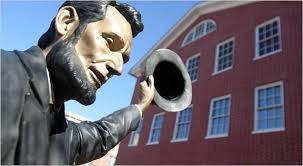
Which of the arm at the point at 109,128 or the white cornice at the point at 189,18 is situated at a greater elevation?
the white cornice at the point at 189,18

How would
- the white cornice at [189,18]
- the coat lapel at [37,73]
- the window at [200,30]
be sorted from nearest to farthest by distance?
the coat lapel at [37,73]
the white cornice at [189,18]
the window at [200,30]

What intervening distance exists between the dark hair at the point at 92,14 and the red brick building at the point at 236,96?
9397 millimetres

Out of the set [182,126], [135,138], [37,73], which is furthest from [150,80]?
[135,138]

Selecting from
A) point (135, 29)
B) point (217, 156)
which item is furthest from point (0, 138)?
point (217, 156)

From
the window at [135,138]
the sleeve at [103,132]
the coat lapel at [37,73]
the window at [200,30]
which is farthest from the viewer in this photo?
the window at [135,138]

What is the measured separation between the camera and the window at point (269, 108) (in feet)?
34.6

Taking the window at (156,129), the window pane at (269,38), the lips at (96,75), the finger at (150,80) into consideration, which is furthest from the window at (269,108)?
the lips at (96,75)

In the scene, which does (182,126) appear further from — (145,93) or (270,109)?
(145,93)

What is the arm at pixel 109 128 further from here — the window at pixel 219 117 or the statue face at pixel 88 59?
the window at pixel 219 117

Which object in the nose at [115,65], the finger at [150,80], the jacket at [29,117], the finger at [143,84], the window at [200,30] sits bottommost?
the jacket at [29,117]

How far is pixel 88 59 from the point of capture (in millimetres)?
1426

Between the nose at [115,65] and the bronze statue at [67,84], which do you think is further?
the nose at [115,65]

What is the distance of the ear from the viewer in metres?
1.47

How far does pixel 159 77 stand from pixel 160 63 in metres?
0.12
